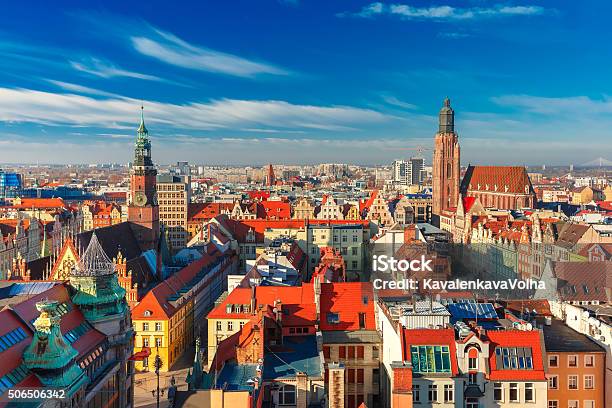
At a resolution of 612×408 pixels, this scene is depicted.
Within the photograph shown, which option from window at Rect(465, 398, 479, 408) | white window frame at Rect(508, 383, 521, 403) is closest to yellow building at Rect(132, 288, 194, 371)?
window at Rect(465, 398, 479, 408)

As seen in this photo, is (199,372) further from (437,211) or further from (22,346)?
(437,211)

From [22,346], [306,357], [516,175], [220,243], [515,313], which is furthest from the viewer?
[516,175]

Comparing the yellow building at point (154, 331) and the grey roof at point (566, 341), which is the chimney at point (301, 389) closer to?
the grey roof at point (566, 341)

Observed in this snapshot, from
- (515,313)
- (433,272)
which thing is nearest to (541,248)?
(433,272)

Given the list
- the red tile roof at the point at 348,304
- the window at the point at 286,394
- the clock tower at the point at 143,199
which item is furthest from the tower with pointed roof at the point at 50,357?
the clock tower at the point at 143,199

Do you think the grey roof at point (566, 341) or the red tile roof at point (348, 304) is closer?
the grey roof at point (566, 341)

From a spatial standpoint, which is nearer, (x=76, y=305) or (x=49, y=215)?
(x=76, y=305)

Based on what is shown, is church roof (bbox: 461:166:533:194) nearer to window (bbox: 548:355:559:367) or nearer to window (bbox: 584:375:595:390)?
window (bbox: 584:375:595:390)
